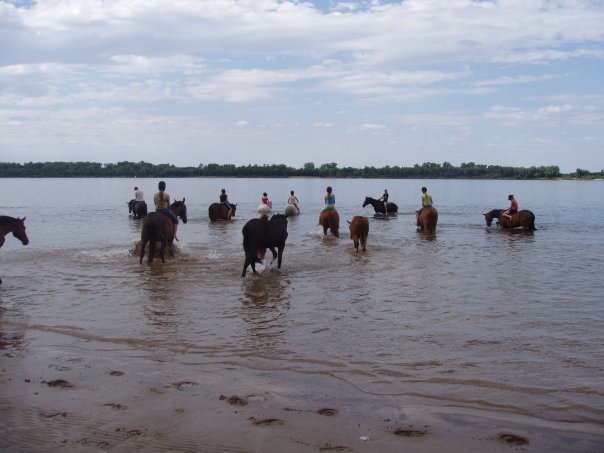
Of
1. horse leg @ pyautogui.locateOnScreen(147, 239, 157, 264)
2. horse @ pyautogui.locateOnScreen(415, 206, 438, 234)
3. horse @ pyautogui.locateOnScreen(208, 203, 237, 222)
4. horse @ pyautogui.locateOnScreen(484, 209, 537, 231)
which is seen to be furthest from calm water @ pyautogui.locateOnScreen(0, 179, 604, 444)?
horse @ pyautogui.locateOnScreen(208, 203, 237, 222)

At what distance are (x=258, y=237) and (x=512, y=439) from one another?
8660 millimetres

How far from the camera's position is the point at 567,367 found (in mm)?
6684

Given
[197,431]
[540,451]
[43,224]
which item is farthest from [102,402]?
[43,224]

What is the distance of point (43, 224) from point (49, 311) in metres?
21.1

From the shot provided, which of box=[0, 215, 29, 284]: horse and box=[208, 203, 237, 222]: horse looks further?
box=[208, 203, 237, 222]: horse

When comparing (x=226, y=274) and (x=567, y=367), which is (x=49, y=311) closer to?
(x=226, y=274)

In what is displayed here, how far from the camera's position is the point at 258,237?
1288 cm

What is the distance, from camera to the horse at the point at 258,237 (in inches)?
502

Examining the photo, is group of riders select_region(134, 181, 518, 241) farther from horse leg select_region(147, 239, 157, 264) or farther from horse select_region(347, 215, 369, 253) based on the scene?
horse select_region(347, 215, 369, 253)

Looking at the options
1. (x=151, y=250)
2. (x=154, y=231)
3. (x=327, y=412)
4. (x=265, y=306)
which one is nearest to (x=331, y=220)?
(x=151, y=250)

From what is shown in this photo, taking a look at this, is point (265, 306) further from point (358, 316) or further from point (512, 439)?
point (512, 439)

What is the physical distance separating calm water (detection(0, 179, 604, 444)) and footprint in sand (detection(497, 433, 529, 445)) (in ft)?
2.10

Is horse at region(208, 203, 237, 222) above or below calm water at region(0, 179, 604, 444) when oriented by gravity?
above

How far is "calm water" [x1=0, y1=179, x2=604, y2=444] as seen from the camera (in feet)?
20.5
